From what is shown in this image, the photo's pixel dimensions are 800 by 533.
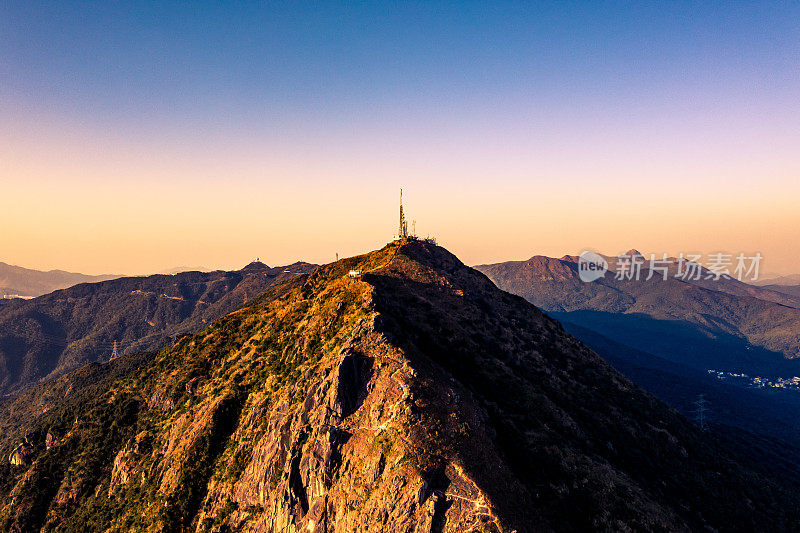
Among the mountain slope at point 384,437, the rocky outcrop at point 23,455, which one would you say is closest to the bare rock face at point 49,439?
the mountain slope at point 384,437

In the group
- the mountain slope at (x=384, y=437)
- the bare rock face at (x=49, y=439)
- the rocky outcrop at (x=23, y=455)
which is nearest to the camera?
the mountain slope at (x=384, y=437)

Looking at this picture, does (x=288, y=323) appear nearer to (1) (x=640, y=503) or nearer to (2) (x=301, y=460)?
(2) (x=301, y=460)

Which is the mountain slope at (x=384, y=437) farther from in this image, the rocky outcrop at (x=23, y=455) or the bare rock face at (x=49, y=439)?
the bare rock face at (x=49, y=439)

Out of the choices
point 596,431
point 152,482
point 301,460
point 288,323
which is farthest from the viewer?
point 288,323

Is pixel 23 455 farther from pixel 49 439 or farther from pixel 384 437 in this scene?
pixel 384 437

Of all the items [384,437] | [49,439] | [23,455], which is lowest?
[23,455]

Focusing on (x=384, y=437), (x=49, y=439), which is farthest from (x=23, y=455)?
(x=384, y=437)

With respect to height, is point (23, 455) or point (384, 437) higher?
point (384, 437)

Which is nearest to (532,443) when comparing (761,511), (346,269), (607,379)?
(607,379)

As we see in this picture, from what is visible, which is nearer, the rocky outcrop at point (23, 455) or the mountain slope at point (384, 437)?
the mountain slope at point (384, 437)
